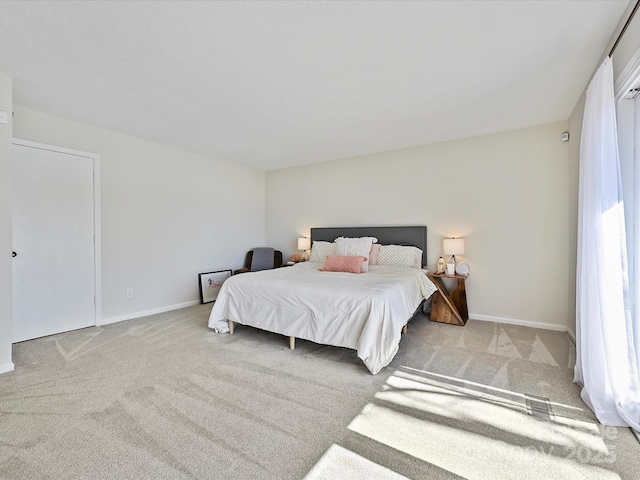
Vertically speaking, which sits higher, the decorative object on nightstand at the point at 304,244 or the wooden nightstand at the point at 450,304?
the decorative object on nightstand at the point at 304,244

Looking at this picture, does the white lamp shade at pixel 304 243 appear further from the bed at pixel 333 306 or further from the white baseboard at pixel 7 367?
the white baseboard at pixel 7 367

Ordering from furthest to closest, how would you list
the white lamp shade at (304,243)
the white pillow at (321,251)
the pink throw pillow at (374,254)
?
1. the white lamp shade at (304,243)
2. the white pillow at (321,251)
3. the pink throw pillow at (374,254)

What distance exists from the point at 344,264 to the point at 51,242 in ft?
11.2

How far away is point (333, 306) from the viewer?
2658 mm

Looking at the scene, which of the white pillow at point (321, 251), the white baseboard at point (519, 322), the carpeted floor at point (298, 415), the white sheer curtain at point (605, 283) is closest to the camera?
the carpeted floor at point (298, 415)

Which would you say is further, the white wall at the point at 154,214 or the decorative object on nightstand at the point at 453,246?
the decorative object on nightstand at the point at 453,246

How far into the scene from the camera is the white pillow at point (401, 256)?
4.10 metres

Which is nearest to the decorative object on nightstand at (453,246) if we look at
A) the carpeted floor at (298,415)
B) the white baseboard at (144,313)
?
the carpeted floor at (298,415)

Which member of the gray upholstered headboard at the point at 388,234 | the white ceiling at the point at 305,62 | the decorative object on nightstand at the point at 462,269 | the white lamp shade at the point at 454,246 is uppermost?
the white ceiling at the point at 305,62

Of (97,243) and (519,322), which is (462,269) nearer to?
(519,322)

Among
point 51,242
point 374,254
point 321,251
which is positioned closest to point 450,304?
point 374,254

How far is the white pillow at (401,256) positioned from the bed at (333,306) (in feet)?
0.81

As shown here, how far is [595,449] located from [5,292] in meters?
4.25

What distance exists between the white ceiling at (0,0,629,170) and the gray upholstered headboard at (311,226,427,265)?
1474 mm
